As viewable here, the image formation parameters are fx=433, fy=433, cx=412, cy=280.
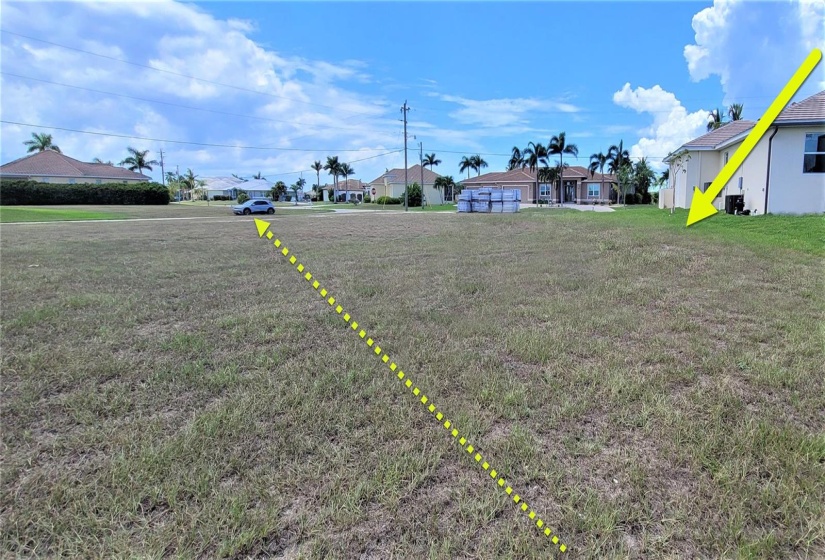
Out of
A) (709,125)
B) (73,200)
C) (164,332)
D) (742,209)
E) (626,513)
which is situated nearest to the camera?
(626,513)

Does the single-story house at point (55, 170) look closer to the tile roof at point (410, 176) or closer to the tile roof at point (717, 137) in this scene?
the tile roof at point (410, 176)

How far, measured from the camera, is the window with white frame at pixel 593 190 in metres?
56.6

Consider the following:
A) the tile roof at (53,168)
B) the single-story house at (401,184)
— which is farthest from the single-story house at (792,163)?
the tile roof at (53,168)

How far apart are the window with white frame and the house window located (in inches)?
1710

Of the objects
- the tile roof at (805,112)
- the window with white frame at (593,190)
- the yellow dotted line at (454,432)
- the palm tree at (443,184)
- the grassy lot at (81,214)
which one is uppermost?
the palm tree at (443,184)

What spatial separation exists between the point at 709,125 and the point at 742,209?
36996 millimetres

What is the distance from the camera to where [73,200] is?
42.1 meters

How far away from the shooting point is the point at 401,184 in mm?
62469

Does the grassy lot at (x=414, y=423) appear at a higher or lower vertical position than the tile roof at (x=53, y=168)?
lower

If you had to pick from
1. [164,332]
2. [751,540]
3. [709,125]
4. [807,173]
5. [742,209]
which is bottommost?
[751,540]

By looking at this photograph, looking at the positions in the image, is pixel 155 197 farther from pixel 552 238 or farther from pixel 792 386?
pixel 792 386

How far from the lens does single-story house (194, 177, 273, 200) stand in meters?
82.5

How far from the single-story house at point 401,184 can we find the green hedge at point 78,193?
95.6ft

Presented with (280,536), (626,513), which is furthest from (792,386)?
(280,536)
